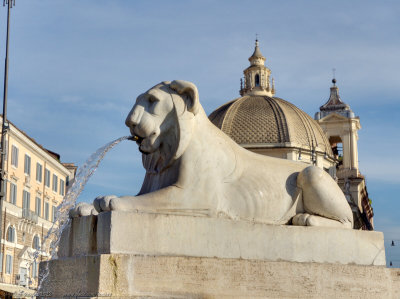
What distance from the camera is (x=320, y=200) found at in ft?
23.7

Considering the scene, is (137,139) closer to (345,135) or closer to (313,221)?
(313,221)

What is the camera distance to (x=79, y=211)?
21.8ft

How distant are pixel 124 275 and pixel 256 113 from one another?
211 ft

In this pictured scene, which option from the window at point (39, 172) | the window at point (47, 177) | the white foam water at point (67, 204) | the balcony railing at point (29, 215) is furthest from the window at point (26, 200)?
A: the white foam water at point (67, 204)

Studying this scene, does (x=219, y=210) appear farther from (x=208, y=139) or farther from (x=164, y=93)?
(x=164, y=93)

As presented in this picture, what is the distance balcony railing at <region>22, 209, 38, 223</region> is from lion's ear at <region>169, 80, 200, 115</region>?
37.2m

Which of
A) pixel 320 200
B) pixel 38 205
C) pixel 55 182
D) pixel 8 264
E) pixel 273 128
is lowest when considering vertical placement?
pixel 320 200

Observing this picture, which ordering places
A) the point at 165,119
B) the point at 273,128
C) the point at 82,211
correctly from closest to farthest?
the point at 82,211 → the point at 165,119 → the point at 273,128

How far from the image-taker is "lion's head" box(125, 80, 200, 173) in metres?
6.82

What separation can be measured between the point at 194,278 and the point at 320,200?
1.76 m

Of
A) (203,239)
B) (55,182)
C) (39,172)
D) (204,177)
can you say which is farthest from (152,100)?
(55,182)

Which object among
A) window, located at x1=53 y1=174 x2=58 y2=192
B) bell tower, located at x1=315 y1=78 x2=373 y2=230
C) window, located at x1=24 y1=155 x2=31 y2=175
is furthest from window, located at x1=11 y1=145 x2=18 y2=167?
bell tower, located at x1=315 y1=78 x2=373 y2=230

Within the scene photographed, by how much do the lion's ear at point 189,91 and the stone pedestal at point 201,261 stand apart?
118 centimetres

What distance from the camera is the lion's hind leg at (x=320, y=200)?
23.6 ft
